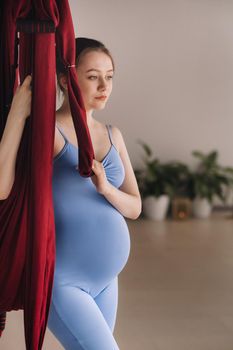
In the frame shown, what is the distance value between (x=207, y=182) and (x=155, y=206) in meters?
0.83

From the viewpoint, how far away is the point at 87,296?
1.79 metres

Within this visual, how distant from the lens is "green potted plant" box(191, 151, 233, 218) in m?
7.75

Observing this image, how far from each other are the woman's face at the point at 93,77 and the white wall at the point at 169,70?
5.87 meters

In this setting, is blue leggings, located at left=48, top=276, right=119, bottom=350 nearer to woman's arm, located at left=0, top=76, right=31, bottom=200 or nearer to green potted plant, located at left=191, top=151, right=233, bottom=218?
woman's arm, located at left=0, top=76, right=31, bottom=200

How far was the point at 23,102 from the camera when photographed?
159 centimetres

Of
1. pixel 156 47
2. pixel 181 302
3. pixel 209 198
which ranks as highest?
pixel 156 47

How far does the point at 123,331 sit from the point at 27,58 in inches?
89.5

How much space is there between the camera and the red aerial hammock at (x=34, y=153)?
1.59 m

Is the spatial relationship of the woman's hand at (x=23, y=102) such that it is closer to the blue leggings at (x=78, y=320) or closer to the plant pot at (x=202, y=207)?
the blue leggings at (x=78, y=320)

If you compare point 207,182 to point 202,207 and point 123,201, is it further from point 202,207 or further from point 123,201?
point 123,201

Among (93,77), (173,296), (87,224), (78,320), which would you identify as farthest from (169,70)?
(78,320)

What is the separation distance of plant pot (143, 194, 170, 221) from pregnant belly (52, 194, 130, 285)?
18.7 ft

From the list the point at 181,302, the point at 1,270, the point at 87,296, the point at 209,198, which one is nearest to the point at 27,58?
the point at 1,270

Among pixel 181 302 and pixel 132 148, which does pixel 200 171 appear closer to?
pixel 132 148
